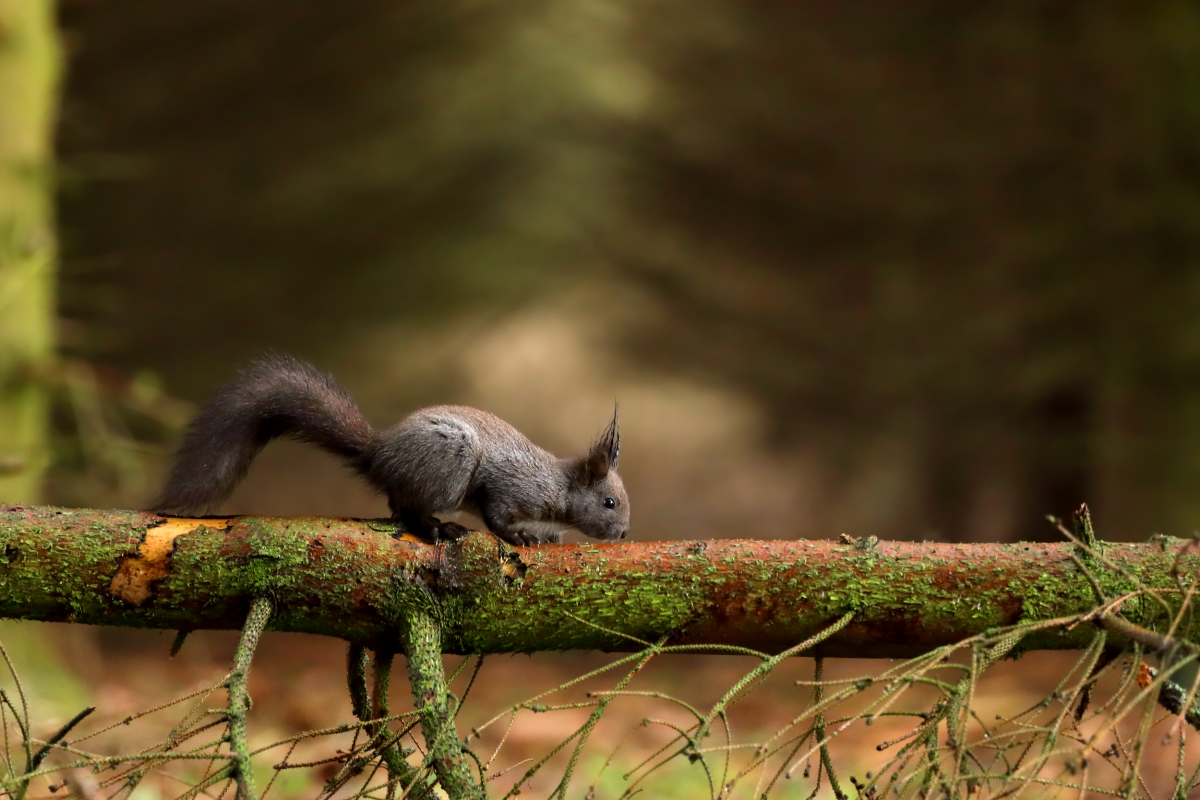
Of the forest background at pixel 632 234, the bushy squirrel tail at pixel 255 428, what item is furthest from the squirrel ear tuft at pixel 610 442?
the forest background at pixel 632 234

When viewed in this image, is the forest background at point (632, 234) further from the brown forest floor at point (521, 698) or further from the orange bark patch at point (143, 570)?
the orange bark patch at point (143, 570)

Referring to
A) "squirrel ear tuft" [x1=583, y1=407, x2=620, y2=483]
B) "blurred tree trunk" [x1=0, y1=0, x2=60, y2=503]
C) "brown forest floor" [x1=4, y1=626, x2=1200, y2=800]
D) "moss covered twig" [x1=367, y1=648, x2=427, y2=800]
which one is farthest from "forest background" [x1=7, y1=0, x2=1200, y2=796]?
"moss covered twig" [x1=367, y1=648, x2=427, y2=800]

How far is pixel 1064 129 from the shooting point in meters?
5.78

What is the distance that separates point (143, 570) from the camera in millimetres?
1774

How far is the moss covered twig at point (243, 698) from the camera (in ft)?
4.73

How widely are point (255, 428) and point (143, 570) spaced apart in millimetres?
490

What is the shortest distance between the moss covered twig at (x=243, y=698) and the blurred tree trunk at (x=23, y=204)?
2.89 m

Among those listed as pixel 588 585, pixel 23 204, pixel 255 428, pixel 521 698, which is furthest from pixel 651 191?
pixel 588 585

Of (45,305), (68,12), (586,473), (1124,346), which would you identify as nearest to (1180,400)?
(1124,346)

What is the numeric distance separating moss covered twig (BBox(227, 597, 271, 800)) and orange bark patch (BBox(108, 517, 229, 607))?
0.17 m

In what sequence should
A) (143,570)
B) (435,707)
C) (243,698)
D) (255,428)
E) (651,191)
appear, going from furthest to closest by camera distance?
(651,191)
(255,428)
(143,570)
(435,707)
(243,698)

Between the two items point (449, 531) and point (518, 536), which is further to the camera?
point (518, 536)

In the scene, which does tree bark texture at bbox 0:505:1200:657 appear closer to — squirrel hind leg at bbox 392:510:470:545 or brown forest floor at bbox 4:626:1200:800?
squirrel hind leg at bbox 392:510:470:545

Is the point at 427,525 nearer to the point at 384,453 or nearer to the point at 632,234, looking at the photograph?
the point at 384,453
